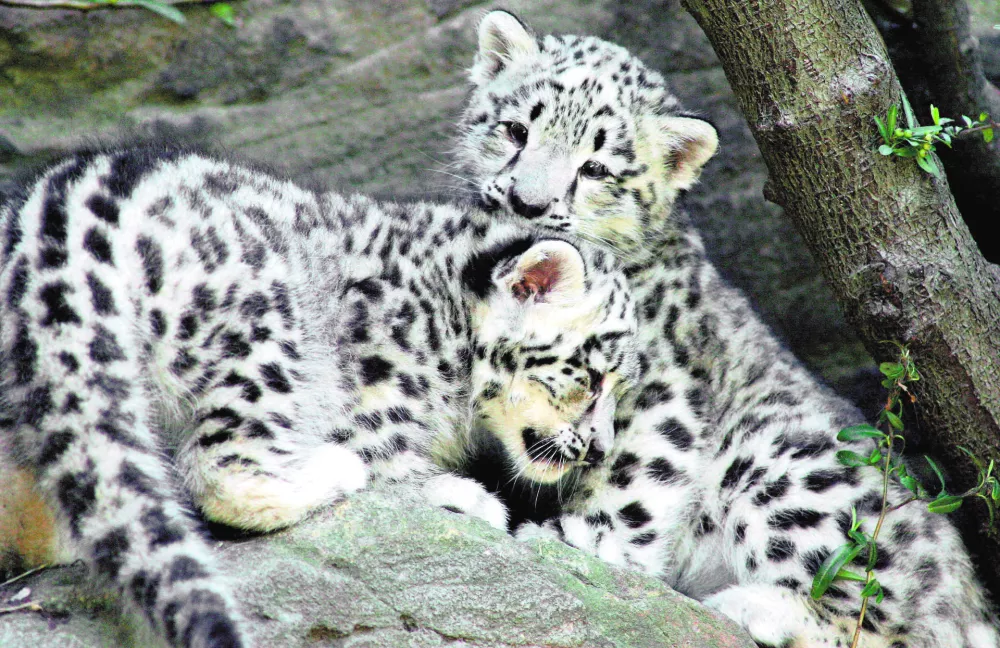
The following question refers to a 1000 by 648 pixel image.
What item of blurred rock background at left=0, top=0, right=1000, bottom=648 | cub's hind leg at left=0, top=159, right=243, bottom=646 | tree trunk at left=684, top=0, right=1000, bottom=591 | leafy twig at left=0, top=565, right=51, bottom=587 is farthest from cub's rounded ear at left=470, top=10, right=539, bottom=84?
leafy twig at left=0, top=565, right=51, bottom=587

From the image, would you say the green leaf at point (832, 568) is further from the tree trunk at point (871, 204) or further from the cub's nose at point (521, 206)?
the cub's nose at point (521, 206)

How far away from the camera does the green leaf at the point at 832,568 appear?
3.95m

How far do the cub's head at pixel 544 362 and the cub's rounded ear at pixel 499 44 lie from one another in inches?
58.0

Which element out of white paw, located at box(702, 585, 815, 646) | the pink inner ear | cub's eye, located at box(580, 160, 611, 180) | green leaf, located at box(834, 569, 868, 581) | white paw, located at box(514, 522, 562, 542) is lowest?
white paw, located at box(514, 522, 562, 542)

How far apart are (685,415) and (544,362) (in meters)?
0.78

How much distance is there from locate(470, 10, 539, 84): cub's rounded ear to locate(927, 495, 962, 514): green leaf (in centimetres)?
286

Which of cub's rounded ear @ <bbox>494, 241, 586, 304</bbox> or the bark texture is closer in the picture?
cub's rounded ear @ <bbox>494, 241, 586, 304</bbox>

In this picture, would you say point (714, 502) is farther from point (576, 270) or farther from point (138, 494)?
point (138, 494)

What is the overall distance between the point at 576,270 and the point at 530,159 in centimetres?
88

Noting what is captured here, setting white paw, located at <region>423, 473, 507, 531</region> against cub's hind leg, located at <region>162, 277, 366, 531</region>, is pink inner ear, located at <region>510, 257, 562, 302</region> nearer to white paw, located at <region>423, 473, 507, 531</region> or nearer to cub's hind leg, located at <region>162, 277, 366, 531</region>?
white paw, located at <region>423, 473, 507, 531</region>

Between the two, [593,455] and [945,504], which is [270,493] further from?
[945,504]

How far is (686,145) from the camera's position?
200 inches

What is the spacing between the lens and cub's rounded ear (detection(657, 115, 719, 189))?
196 inches

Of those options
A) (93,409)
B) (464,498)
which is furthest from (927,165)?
(93,409)
